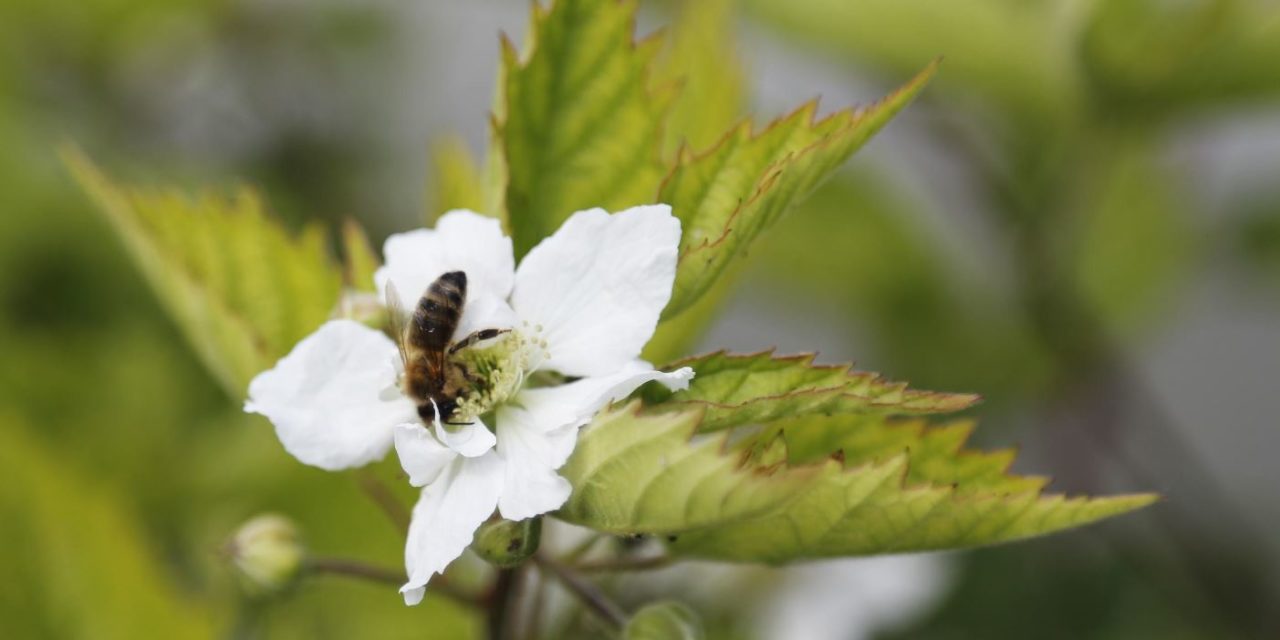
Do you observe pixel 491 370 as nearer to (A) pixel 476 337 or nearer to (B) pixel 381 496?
(A) pixel 476 337

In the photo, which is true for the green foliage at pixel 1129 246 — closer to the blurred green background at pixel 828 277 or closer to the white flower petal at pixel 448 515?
the blurred green background at pixel 828 277

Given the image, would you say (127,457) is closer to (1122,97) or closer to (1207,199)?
(1122,97)

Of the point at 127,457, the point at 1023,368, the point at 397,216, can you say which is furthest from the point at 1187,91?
the point at 397,216

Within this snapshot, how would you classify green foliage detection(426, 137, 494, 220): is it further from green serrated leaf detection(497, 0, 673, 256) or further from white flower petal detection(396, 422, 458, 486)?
white flower petal detection(396, 422, 458, 486)

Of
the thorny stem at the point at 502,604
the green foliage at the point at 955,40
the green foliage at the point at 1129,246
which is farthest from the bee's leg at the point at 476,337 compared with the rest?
the green foliage at the point at 1129,246

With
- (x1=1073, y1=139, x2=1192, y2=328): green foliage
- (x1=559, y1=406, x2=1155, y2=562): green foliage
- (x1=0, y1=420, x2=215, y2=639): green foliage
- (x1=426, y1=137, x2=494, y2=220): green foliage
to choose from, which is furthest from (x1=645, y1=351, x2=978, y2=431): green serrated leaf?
(x1=1073, y1=139, x2=1192, y2=328): green foliage

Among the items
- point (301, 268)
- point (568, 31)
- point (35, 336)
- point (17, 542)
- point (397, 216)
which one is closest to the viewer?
point (568, 31)
